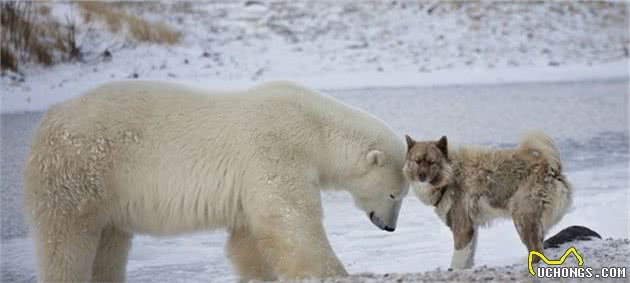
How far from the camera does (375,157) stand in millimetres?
5914

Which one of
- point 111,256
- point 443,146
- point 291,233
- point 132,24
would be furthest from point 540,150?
point 132,24

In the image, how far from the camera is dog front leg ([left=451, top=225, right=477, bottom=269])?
6016 millimetres

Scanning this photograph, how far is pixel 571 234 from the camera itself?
6898mm

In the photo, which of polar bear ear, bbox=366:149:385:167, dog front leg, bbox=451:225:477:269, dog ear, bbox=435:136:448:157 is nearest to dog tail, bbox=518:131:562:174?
dog ear, bbox=435:136:448:157

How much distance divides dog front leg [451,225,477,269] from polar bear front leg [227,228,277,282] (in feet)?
3.99

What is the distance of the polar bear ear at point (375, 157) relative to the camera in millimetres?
5879

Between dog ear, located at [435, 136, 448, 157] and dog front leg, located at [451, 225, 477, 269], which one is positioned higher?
dog ear, located at [435, 136, 448, 157]

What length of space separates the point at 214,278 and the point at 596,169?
5067 millimetres

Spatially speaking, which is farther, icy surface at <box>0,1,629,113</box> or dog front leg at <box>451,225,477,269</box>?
icy surface at <box>0,1,629,113</box>

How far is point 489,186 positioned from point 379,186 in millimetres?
712

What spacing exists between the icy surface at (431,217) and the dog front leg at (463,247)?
0.34m

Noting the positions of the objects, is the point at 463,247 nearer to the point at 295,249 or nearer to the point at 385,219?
the point at 385,219

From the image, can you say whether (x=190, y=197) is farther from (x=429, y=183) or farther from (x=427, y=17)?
(x=427, y=17)

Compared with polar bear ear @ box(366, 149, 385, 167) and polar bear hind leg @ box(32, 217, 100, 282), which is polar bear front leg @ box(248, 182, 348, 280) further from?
polar bear hind leg @ box(32, 217, 100, 282)
